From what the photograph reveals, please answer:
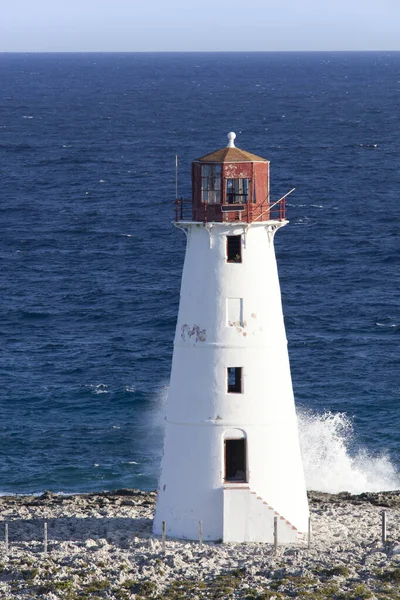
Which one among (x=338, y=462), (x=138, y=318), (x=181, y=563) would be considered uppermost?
(x=181, y=563)

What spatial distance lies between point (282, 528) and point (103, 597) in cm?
726

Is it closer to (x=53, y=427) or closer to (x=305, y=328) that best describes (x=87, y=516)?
(x=53, y=427)

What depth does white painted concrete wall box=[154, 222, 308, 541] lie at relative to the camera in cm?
4206

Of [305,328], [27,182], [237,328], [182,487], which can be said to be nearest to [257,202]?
[237,328]

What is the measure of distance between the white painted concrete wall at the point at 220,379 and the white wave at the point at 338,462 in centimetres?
2126

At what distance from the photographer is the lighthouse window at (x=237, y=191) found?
138 feet

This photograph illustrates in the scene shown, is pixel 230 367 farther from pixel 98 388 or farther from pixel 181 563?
pixel 98 388

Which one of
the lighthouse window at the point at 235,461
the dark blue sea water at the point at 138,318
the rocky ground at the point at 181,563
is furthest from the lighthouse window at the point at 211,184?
the dark blue sea water at the point at 138,318

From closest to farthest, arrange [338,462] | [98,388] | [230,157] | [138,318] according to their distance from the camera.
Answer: [230,157] < [338,462] < [98,388] < [138,318]

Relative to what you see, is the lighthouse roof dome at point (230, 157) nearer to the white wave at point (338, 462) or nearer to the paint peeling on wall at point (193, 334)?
the paint peeling on wall at point (193, 334)

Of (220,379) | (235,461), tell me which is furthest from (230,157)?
(235,461)

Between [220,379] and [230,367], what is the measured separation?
1.79 feet

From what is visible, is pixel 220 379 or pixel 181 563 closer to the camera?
pixel 181 563

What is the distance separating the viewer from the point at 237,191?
42.1 meters
